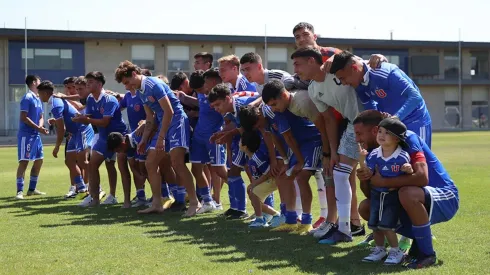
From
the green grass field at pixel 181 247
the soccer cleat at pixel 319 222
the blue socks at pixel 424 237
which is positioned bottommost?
the green grass field at pixel 181 247

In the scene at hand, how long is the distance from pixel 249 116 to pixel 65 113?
6363mm

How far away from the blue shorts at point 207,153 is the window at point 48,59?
169ft

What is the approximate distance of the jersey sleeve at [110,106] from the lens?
11.7 meters

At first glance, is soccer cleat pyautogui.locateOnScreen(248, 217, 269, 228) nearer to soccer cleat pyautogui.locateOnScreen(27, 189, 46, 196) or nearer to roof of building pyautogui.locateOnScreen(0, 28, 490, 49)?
soccer cleat pyautogui.locateOnScreen(27, 189, 46, 196)

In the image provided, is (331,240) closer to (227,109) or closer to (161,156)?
(227,109)

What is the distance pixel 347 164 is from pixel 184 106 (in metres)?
4.59

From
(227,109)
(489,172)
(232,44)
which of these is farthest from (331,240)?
(232,44)

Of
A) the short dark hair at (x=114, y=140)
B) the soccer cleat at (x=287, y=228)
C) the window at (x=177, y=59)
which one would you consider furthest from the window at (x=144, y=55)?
the soccer cleat at (x=287, y=228)

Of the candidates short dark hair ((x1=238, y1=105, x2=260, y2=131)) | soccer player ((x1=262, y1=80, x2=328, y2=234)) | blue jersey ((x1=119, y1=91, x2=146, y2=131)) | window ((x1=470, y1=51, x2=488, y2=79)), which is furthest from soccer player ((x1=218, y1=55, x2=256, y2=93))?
window ((x1=470, y1=51, x2=488, y2=79))

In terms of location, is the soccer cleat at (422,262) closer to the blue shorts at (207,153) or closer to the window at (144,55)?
the blue shorts at (207,153)

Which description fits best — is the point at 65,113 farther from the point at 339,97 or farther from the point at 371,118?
the point at 371,118

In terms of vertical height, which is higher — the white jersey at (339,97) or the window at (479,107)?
the window at (479,107)

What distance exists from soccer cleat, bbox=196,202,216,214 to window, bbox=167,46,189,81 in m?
51.2

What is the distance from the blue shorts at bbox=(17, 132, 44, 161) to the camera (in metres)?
14.0
